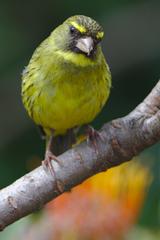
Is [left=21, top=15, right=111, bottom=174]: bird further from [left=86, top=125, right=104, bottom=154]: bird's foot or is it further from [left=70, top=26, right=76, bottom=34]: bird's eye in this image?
[left=86, top=125, right=104, bottom=154]: bird's foot

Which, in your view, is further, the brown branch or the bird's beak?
the bird's beak

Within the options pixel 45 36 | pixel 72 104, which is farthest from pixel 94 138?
pixel 45 36

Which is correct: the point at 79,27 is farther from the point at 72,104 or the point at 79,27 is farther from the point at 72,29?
the point at 72,104

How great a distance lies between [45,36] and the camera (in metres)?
7.31

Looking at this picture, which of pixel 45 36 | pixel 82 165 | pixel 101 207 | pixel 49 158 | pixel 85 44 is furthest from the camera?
pixel 45 36

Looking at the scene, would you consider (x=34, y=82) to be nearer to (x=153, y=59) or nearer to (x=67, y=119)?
(x=67, y=119)

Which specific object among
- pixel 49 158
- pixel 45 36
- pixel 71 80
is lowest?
pixel 45 36

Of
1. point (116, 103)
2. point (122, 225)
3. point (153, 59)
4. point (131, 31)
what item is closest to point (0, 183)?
point (116, 103)

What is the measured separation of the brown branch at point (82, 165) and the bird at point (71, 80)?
0.51m

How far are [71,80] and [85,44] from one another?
208mm

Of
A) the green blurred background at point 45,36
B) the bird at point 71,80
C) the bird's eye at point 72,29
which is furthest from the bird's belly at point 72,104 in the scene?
the green blurred background at point 45,36

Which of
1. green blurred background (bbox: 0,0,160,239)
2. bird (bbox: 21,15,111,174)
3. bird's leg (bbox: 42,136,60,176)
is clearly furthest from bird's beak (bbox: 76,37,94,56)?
green blurred background (bbox: 0,0,160,239)

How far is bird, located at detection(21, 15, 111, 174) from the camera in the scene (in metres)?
4.82

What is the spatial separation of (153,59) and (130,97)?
13.6 inches
